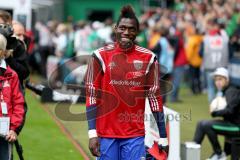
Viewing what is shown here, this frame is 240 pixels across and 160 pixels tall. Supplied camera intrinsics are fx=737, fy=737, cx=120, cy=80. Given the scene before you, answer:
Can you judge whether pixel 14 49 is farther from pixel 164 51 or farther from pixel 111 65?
pixel 164 51

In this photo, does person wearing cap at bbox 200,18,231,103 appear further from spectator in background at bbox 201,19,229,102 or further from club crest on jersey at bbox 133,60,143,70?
club crest on jersey at bbox 133,60,143,70

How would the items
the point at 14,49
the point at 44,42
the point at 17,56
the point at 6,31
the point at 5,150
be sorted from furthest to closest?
the point at 44,42 < the point at 17,56 < the point at 14,49 < the point at 6,31 < the point at 5,150

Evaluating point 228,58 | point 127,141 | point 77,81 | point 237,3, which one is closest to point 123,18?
point 127,141

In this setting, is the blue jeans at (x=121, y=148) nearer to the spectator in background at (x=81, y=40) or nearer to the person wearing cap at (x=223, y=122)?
the person wearing cap at (x=223, y=122)

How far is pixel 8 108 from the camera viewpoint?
25.2ft

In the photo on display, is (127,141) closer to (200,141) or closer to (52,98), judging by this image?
(200,141)

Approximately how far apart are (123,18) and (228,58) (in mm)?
13209

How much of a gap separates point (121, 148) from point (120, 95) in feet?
1.78

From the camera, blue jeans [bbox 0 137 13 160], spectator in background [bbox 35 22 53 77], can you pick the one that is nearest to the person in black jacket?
the camera

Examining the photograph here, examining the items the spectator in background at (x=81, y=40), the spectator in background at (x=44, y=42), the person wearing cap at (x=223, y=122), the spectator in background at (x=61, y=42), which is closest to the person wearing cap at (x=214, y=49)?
the spectator in background at (x=81, y=40)

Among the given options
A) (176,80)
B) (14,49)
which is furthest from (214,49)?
(14,49)

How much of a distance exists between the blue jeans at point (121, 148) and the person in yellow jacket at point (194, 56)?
15.2 meters

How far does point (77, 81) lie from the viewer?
18750mm

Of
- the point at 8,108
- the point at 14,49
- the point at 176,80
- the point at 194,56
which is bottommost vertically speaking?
the point at 176,80
